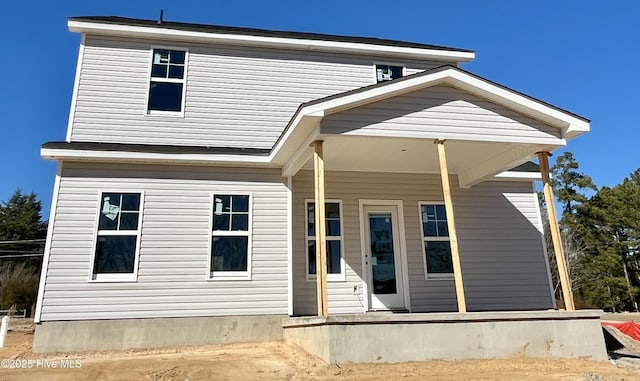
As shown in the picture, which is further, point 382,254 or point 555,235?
point 382,254

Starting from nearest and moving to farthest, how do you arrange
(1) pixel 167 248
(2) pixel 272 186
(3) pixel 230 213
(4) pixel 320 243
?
1. (4) pixel 320 243
2. (1) pixel 167 248
3. (3) pixel 230 213
4. (2) pixel 272 186

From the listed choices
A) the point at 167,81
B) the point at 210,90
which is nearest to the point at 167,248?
the point at 210,90

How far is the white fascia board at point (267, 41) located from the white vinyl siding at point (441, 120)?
3731mm

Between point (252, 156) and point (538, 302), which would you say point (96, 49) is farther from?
point (538, 302)

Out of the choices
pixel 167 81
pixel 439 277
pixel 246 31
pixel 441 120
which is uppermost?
pixel 246 31

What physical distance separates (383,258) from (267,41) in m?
5.85

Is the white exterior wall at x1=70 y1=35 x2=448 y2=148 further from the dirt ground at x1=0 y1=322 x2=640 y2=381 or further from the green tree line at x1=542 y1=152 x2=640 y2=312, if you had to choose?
the green tree line at x1=542 y1=152 x2=640 y2=312

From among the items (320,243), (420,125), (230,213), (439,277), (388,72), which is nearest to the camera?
A: (320,243)

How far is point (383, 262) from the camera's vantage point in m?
8.90

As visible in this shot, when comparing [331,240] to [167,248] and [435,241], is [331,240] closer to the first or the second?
[435,241]

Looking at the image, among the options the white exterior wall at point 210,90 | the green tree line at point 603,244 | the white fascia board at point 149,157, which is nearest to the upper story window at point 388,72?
the white exterior wall at point 210,90

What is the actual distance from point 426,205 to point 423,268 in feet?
4.79

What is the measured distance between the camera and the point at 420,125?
6.82m

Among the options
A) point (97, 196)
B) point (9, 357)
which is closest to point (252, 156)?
point (97, 196)
